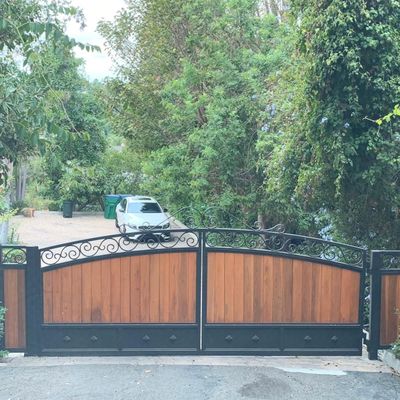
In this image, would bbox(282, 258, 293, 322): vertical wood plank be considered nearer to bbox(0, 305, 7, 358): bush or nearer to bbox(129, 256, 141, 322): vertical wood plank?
bbox(129, 256, 141, 322): vertical wood plank

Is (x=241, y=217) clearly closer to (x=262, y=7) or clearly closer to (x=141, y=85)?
(x=141, y=85)

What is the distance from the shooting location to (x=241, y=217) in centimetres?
1336

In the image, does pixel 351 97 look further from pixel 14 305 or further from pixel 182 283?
pixel 14 305

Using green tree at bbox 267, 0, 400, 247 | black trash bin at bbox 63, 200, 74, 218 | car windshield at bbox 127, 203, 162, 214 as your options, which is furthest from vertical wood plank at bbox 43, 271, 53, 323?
black trash bin at bbox 63, 200, 74, 218

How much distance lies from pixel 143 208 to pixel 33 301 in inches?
482

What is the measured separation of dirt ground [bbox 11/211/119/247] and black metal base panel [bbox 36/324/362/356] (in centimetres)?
1004

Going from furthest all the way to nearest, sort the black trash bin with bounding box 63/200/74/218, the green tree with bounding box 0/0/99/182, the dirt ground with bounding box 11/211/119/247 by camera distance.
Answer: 1. the black trash bin with bounding box 63/200/74/218
2. the dirt ground with bounding box 11/211/119/247
3. the green tree with bounding box 0/0/99/182

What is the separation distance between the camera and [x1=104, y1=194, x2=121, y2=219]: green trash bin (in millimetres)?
22859

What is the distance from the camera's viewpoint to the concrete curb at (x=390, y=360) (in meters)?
5.59

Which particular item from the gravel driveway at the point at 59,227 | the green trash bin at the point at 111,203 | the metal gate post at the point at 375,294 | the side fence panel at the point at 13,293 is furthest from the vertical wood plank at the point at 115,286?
the green trash bin at the point at 111,203

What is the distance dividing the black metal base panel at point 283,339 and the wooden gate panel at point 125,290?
0.44 m

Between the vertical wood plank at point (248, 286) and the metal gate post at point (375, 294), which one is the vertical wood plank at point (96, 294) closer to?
the vertical wood plank at point (248, 286)

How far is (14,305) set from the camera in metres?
5.78

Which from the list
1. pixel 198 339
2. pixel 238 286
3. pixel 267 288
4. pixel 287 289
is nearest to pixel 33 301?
pixel 198 339
